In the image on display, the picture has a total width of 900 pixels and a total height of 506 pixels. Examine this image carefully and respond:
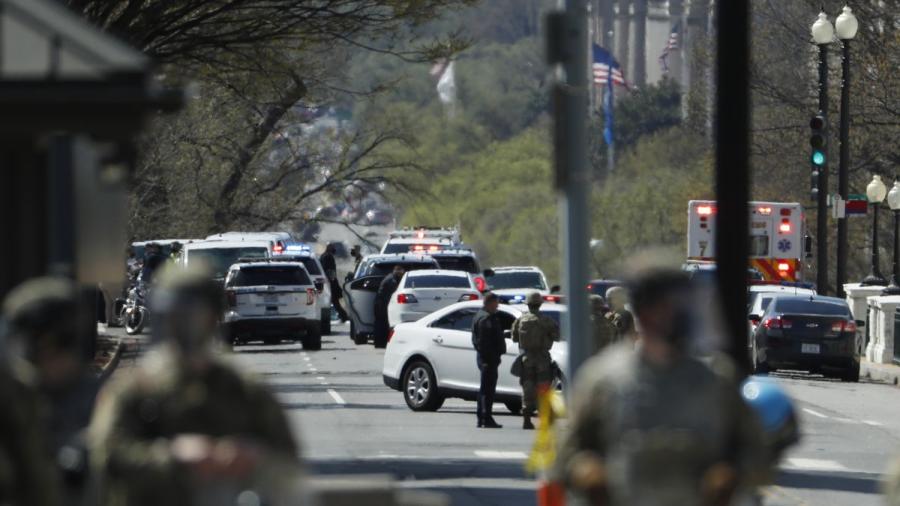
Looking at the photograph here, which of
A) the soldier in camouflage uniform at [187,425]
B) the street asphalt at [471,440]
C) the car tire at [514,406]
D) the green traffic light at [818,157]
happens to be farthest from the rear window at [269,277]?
the soldier in camouflage uniform at [187,425]

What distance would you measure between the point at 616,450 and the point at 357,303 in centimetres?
3253

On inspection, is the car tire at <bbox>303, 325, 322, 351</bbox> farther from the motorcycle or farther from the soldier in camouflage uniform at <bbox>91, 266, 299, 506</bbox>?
the soldier in camouflage uniform at <bbox>91, 266, 299, 506</bbox>

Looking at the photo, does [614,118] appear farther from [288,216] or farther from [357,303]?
[357,303]

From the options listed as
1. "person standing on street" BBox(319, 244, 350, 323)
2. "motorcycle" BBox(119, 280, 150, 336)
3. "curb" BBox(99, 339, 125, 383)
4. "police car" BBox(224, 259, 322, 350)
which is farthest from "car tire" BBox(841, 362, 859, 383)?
"person standing on street" BBox(319, 244, 350, 323)

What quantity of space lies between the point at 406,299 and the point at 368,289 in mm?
2985

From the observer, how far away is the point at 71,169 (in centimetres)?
817

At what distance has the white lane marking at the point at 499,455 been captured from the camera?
18781 millimetres

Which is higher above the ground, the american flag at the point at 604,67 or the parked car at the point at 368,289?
the american flag at the point at 604,67

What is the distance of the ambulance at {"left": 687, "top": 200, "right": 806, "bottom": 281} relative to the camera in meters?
44.9

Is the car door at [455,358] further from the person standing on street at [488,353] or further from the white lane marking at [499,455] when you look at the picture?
the white lane marking at [499,455]

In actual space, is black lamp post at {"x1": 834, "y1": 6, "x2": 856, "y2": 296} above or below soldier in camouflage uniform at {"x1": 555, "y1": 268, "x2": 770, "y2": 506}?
above

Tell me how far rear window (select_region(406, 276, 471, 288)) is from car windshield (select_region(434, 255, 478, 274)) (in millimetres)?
4410

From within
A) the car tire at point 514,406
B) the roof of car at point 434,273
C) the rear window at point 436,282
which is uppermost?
the roof of car at point 434,273

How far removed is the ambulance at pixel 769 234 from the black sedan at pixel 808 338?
11.8 metres
